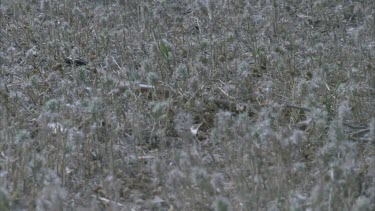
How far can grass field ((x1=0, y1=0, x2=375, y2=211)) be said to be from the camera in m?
3.34

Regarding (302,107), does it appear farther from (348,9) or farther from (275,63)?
(348,9)

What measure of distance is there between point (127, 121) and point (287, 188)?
1187 millimetres

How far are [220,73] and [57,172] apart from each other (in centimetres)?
161

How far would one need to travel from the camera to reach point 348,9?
632 centimetres

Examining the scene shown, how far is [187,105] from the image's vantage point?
453 centimetres

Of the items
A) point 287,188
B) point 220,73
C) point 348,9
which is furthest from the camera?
point 348,9

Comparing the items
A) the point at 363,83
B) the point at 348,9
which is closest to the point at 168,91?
the point at 363,83

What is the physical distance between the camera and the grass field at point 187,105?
3336 millimetres

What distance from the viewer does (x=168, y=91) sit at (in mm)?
4691

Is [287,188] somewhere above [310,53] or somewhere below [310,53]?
above

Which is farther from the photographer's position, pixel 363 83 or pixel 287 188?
pixel 363 83

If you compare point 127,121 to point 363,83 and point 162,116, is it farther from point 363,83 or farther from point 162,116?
point 363,83

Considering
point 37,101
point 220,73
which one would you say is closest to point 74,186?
point 37,101

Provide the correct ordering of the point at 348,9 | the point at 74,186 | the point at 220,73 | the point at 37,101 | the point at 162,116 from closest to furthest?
the point at 74,186 < the point at 162,116 < the point at 37,101 < the point at 220,73 < the point at 348,9
